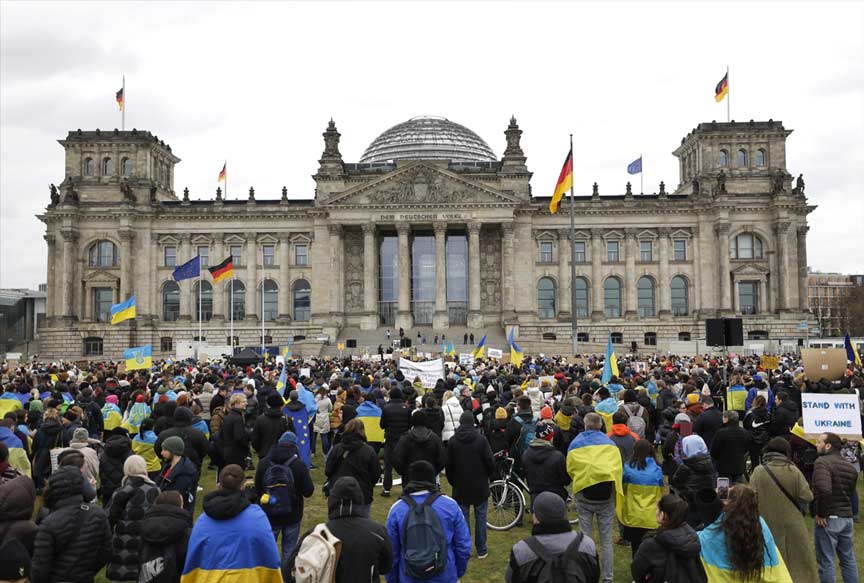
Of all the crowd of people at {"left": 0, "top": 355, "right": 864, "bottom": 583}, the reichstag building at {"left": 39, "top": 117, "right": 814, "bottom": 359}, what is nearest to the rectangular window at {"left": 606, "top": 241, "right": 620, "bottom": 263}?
the reichstag building at {"left": 39, "top": 117, "right": 814, "bottom": 359}

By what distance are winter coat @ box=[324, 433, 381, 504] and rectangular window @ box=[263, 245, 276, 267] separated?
68.3 metres

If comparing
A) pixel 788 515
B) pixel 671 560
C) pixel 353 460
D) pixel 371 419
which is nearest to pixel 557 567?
pixel 671 560

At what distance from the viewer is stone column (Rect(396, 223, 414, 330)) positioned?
72.1m

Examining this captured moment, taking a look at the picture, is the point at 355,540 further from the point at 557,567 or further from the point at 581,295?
the point at 581,295

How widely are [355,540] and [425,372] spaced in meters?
15.6

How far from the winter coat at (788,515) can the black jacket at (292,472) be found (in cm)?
574

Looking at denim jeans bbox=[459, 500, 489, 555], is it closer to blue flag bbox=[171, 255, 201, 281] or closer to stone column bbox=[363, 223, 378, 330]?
blue flag bbox=[171, 255, 201, 281]

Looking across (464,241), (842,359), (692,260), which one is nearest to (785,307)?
(692,260)

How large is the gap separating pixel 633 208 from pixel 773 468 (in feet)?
230

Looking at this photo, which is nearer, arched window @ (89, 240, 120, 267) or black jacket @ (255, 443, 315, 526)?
black jacket @ (255, 443, 315, 526)

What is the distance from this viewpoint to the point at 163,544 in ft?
23.6

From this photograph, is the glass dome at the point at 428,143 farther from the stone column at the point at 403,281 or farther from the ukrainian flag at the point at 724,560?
the ukrainian flag at the point at 724,560

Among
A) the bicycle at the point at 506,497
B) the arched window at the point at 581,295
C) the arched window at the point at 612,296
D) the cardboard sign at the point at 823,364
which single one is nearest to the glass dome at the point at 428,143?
the arched window at the point at 581,295

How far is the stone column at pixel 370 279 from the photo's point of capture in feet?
239
